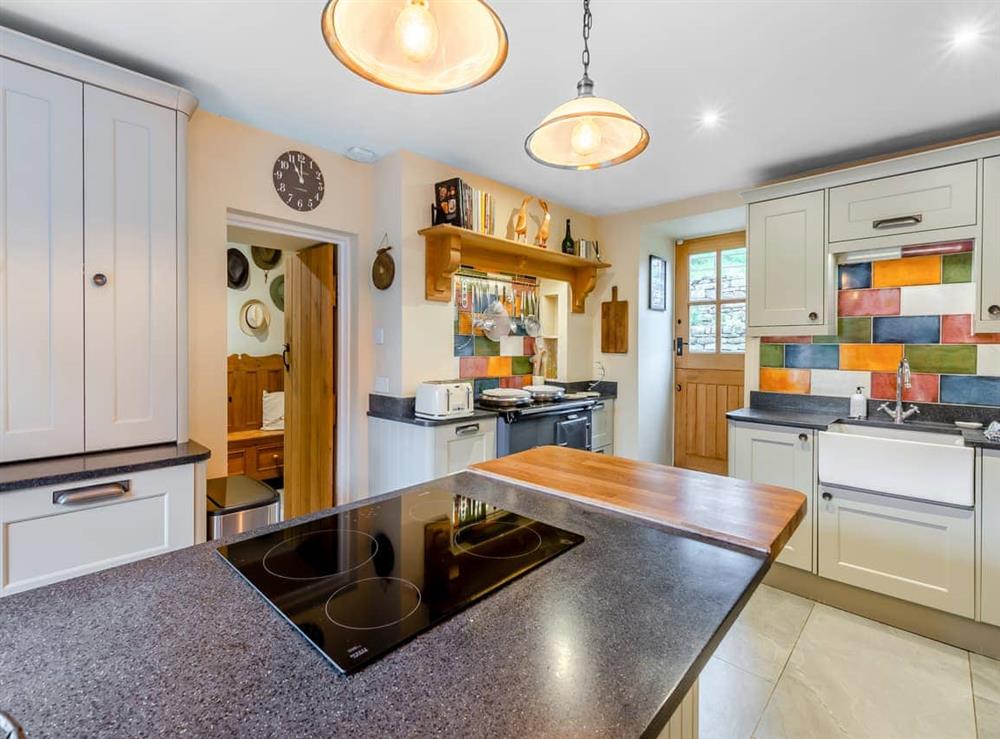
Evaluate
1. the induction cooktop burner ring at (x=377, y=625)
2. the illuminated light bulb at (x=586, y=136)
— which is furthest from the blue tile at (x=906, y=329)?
the induction cooktop burner ring at (x=377, y=625)

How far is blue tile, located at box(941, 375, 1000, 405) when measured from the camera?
254 cm

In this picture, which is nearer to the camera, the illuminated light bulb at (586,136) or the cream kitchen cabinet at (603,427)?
the illuminated light bulb at (586,136)

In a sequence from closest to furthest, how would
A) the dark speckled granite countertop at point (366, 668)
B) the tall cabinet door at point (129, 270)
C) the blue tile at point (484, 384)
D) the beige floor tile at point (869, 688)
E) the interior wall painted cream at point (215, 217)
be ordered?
the dark speckled granite countertop at point (366, 668), the beige floor tile at point (869, 688), the tall cabinet door at point (129, 270), the interior wall painted cream at point (215, 217), the blue tile at point (484, 384)

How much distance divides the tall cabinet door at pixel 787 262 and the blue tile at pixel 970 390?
71 cm

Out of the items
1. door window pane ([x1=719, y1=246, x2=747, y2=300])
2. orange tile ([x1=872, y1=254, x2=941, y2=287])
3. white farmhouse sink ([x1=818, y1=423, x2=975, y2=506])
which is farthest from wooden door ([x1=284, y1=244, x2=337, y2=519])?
orange tile ([x1=872, y1=254, x2=941, y2=287])

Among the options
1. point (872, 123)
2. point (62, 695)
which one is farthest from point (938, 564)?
point (62, 695)

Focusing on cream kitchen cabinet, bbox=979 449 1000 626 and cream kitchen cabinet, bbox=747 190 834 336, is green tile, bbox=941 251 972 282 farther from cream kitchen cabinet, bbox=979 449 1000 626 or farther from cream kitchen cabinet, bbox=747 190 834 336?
cream kitchen cabinet, bbox=979 449 1000 626

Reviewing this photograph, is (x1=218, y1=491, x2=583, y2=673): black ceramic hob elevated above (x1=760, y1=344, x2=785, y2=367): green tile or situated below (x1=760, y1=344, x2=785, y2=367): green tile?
below

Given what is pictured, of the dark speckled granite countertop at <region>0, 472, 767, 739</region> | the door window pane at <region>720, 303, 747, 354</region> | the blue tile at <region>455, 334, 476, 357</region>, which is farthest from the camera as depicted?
the door window pane at <region>720, 303, 747, 354</region>

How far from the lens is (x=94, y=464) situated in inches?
69.4

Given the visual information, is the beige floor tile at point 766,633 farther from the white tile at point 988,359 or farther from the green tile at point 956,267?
the green tile at point 956,267

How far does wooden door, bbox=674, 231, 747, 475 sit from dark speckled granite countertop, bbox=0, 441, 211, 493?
3.68 metres

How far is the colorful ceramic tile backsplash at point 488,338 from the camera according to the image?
3434 mm

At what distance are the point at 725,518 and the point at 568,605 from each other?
1.84ft
